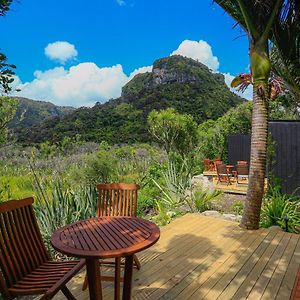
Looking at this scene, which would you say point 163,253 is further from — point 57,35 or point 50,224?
point 57,35

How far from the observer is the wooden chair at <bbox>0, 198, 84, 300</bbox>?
2.05m

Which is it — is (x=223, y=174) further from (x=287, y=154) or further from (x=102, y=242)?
(x=102, y=242)

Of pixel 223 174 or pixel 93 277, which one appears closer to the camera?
pixel 93 277

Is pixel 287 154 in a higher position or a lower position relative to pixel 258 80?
lower

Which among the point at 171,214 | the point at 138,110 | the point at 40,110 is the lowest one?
the point at 171,214

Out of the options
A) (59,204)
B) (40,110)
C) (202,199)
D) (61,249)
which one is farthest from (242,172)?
(40,110)

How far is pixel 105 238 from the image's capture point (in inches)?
88.8

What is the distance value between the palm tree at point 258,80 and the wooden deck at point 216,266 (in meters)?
0.56

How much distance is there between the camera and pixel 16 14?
9.53 ft

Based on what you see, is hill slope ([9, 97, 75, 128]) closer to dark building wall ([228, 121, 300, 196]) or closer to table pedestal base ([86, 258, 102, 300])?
dark building wall ([228, 121, 300, 196])

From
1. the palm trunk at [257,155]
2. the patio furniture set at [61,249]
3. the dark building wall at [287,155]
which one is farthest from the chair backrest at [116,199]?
the dark building wall at [287,155]

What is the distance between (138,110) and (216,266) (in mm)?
30079

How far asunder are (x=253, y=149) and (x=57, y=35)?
4722 cm

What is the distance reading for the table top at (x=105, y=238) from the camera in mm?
1983
